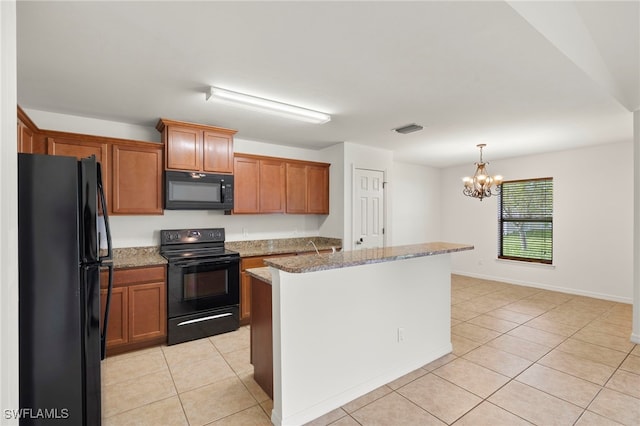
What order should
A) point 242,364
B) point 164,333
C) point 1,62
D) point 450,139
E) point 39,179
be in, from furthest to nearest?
1. point 450,139
2. point 164,333
3. point 242,364
4. point 39,179
5. point 1,62

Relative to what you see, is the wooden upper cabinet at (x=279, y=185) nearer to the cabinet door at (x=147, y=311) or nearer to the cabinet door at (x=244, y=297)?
the cabinet door at (x=244, y=297)

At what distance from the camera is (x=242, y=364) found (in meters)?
2.87

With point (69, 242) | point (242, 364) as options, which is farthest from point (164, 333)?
point (69, 242)

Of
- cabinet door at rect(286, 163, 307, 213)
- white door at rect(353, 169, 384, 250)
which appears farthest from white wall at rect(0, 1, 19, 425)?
white door at rect(353, 169, 384, 250)

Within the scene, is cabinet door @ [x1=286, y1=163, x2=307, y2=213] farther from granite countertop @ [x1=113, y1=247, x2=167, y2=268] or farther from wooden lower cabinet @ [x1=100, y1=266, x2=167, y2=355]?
wooden lower cabinet @ [x1=100, y1=266, x2=167, y2=355]

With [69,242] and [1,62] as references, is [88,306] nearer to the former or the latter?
[69,242]

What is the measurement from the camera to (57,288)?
167 centimetres

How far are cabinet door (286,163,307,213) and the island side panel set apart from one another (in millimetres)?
2278

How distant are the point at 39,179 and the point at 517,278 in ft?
23.2

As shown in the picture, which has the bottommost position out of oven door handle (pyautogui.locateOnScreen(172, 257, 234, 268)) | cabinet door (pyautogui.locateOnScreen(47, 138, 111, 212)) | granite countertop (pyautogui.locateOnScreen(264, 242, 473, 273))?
oven door handle (pyautogui.locateOnScreen(172, 257, 234, 268))

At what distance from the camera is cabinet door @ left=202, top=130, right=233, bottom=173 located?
3.74 metres

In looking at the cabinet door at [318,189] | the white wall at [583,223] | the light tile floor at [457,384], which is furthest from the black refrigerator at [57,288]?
the white wall at [583,223]

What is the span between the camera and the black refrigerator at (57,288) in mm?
1593

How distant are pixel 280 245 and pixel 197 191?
1534 mm
